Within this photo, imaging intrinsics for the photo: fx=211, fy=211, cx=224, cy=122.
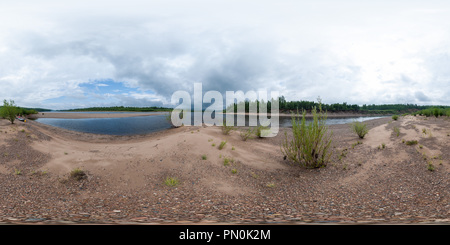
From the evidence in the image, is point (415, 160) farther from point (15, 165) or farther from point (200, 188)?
point (15, 165)

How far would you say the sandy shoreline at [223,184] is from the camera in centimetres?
409

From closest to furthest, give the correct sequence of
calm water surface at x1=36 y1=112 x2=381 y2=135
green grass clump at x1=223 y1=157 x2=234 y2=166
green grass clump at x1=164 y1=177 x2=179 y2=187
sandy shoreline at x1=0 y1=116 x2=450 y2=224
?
sandy shoreline at x1=0 y1=116 x2=450 y2=224
green grass clump at x1=164 y1=177 x2=179 y2=187
green grass clump at x1=223 y1=157 x2=234 y2=166
calm water surface at x1=36 y1=112 x2=381 y2=135

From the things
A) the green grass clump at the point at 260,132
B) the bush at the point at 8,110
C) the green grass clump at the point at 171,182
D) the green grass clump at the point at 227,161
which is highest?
the bush at the point at 8,110

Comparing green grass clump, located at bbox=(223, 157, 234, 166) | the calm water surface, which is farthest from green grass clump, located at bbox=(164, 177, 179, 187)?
the calm water surface

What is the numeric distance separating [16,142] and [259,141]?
12.0 m

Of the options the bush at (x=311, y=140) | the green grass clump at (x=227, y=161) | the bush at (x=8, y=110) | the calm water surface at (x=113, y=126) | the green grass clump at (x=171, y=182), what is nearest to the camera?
the green grass clump at (x=171, y=182)

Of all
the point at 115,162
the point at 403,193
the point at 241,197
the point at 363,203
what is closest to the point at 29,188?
the point at 115,162

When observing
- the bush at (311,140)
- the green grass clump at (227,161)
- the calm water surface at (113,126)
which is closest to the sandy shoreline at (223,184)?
the green grass clump at (227,161)

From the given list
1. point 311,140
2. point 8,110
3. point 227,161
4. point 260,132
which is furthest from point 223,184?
point 8,110

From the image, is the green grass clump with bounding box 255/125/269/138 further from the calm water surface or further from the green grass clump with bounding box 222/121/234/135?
the calm water surface

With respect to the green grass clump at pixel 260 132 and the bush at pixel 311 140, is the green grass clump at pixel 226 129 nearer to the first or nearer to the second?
the green grass clump at pixel 260 132

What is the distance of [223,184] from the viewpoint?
668 centimetres

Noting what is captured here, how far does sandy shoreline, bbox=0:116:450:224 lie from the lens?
4094mm

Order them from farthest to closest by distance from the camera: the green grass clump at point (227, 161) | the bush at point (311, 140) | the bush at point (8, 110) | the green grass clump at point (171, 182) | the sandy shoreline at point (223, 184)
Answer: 1. the bush at point (8, 110)
2. the green grass clump at point (227, 161)
3. the bush at point (311, 140)
4. the green grass clump at point (171, 182)
5. the sandy shoreline at point (223, 184)
